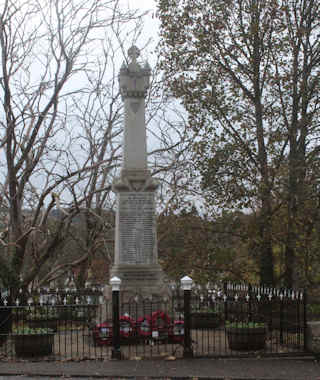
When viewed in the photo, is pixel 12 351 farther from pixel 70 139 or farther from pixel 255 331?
pixel 70 139

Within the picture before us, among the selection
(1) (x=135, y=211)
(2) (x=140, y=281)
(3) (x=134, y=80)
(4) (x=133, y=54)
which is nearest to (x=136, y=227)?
(1) (x=135, y=211)

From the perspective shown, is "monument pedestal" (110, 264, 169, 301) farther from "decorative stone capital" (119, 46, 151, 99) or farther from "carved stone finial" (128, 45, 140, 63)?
"carved stone finial" (128, 45, 140, 63)

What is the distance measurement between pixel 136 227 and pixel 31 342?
3348mm

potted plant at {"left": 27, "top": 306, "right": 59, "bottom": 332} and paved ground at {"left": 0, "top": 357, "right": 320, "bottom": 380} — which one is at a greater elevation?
potted plant at {"left": 27, "top": 306, "right": 59, "bottom": 332}

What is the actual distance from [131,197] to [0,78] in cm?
719

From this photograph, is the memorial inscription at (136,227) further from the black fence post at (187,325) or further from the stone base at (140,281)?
the black fence post at (187,325)

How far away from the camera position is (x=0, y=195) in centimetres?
1741

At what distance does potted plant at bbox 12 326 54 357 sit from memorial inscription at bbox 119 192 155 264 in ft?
8.31

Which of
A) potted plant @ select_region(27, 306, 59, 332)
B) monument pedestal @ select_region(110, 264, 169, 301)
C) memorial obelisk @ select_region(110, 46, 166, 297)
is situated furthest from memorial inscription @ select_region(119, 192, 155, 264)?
potted plant @ select_region(27, 306, 59, 332)

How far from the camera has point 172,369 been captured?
27.6ft

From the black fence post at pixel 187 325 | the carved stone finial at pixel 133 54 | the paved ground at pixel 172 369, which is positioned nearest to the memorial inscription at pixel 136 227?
the black fence post at pixel 187 325

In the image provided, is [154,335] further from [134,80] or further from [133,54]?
[133,54]

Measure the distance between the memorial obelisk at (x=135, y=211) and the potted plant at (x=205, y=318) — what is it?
84.4 inches

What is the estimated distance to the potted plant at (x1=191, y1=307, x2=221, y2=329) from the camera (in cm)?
1324
